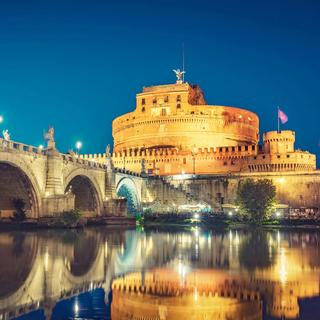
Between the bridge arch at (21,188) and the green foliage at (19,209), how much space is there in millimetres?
236

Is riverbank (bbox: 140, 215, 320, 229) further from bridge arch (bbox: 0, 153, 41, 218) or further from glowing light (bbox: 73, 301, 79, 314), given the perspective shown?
glowing light (bbox: 73, 301, 79, 314)

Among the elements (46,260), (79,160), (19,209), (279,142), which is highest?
(279,142)

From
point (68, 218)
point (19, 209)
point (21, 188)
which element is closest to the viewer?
point (68, 218)

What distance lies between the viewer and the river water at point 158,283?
11203mm

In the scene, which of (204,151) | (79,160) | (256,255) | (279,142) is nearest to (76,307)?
(256,255)

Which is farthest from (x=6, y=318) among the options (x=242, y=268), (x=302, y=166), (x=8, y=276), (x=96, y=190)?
(x=302, y=166)

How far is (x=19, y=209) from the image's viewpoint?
131 feet

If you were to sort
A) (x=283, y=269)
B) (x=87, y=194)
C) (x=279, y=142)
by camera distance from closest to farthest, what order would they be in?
(x=283, y=269) < (x=87, y=194) < (x=279, y=142)

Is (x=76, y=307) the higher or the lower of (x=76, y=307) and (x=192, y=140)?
the lower

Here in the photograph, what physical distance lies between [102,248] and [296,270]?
1089 cm

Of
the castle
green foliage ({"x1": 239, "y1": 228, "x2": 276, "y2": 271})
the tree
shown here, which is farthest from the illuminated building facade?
green foliage ({"x1": 239, "y1": 228, "x2": 276, "y2": 271})

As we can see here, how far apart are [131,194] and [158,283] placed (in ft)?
177

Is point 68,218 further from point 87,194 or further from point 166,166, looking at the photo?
point 166,166

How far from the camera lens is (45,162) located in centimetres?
4178
